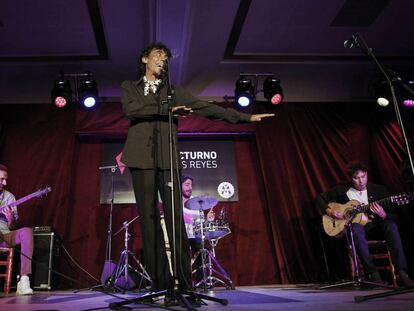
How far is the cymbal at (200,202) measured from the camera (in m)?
5.01

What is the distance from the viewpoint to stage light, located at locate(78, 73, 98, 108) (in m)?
5.92

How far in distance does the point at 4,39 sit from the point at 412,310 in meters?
5.71

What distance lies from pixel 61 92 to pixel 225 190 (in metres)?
2.88

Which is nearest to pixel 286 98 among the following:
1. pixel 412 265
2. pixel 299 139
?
pixel 299 139

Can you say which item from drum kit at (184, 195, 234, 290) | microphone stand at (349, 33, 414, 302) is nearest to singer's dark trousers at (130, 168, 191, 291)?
microphone stand at (349, 33, 414, 302)

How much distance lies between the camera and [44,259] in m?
5.13

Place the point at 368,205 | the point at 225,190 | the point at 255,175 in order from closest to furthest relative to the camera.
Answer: the point at 368,205
the point at 225,190
the point at 255,175

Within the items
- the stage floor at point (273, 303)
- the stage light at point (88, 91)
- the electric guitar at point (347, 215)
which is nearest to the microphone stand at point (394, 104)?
the stage floor at point (273, 303)

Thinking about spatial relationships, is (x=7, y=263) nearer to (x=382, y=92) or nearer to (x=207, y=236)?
(x=207, y=236)

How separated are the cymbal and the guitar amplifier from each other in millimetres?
1847

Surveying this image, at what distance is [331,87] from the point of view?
6.84 meters

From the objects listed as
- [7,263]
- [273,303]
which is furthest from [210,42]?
[273,303]

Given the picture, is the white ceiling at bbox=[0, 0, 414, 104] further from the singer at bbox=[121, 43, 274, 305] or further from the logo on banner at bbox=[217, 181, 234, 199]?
the singer at bbox=[121, 43, 274, 305]

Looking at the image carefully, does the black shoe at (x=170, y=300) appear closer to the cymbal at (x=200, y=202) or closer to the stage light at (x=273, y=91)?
the cymbal at (x=200, y=202)
